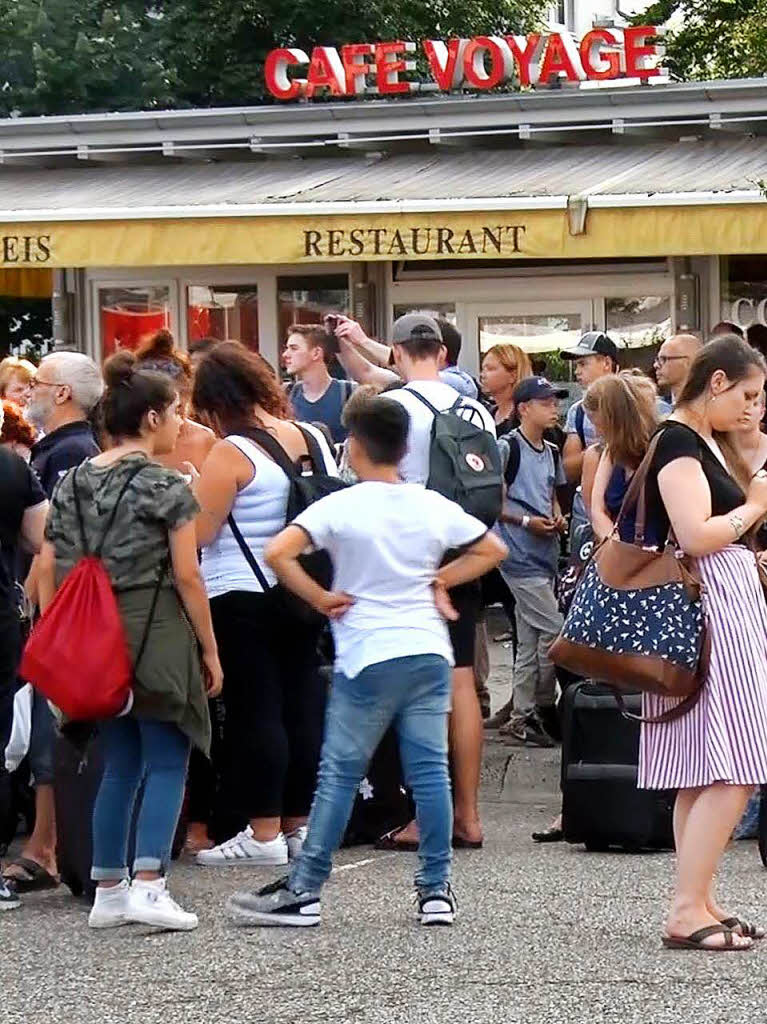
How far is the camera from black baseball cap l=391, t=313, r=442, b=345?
8.13 meters

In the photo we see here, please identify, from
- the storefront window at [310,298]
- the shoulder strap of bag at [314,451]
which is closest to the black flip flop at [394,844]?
the shoulder strap of bag at [314,451]

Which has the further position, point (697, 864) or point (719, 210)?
point (719, 210)

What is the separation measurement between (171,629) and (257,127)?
1138 centimetres

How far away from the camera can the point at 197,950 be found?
627 cm

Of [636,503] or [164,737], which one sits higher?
[636,503]

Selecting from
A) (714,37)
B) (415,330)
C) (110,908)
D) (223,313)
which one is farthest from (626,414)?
(714,37)

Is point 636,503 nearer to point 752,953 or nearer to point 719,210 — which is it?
point 752,953

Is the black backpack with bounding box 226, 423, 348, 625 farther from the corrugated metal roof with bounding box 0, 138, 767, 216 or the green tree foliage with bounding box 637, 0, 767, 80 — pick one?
the green tree foliage with bounding box 637, 0, 767, 80

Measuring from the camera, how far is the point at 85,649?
649cm

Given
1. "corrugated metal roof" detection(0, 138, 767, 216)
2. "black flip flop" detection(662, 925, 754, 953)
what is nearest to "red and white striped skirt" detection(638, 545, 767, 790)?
"black flip flop" detection(662, 925, 754, 953)

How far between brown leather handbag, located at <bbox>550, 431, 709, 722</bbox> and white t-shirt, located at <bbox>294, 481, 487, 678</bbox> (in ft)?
1.54

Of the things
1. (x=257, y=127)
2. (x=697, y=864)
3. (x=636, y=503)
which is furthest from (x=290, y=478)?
(x=257, y=127)

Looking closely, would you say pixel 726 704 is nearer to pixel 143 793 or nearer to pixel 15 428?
pixel 143 793

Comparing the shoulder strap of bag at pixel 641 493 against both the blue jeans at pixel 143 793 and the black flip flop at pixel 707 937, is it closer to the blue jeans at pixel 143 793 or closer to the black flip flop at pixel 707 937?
the black flip flop at pixel 707 937
